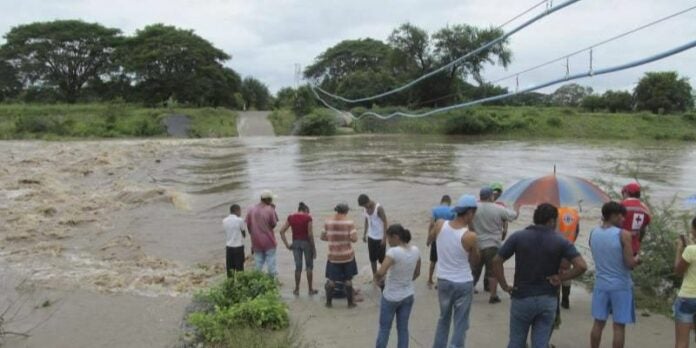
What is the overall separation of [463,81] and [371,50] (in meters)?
22.3

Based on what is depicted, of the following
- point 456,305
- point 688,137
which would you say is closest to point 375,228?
point 456,305


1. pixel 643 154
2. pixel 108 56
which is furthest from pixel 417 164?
pixel 108 56

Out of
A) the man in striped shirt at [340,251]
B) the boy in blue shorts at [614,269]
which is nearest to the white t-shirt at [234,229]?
the man in striped shirt at [340,251]

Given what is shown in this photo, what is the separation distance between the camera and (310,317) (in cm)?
865

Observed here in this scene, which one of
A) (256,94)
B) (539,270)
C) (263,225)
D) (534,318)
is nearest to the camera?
(539,270)

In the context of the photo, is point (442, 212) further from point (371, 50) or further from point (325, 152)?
point (371, 50)

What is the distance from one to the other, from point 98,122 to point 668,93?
5760cm

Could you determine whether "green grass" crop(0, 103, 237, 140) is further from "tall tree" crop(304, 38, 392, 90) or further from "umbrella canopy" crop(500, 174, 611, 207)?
"umbrella canopy" crop(500, 174, 611, 207)

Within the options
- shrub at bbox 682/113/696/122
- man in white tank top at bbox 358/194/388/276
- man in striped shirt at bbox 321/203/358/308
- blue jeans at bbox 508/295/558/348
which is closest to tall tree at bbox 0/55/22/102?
shrub at bbox 682/113/696/122

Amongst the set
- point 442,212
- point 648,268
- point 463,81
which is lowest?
point 648,268

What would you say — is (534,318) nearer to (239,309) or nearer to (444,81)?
(239,309)

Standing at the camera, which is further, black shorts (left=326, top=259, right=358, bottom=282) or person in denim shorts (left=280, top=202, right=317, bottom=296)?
person in denim shorts (left=280, top=202, right=317, bottom=296)

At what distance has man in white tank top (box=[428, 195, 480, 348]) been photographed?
6.13 m

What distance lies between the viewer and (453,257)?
20.3 ft
